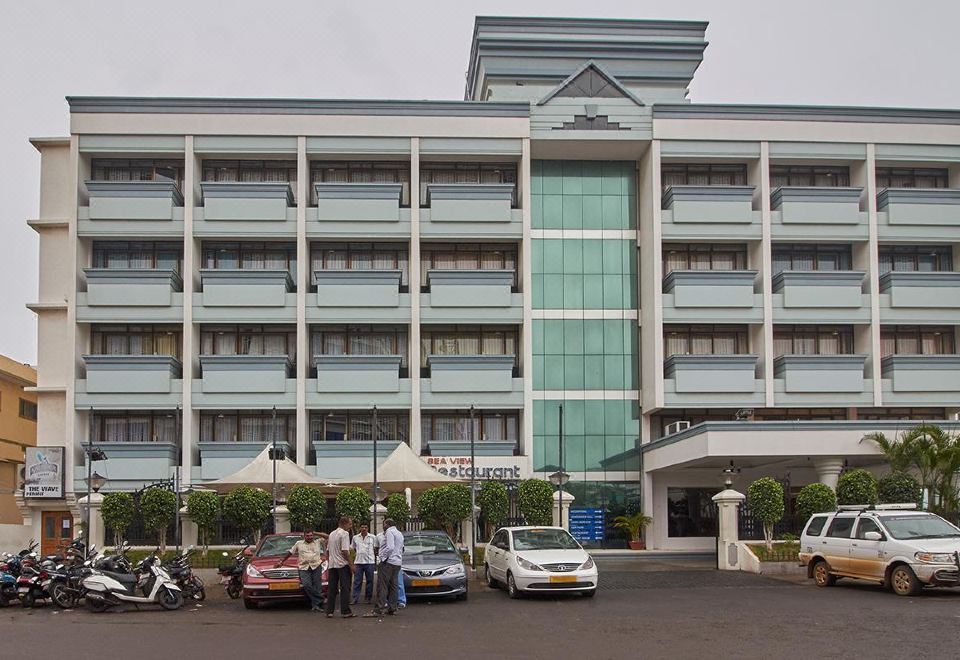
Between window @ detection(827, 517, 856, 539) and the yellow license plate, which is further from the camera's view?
window @ detection(827, 517, 856, 539)

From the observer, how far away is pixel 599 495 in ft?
145

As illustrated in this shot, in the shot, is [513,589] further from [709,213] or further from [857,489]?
[709,213]

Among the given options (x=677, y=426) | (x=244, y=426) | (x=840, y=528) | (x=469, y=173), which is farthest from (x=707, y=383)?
(x=840, y=528)

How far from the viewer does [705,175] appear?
45.8m

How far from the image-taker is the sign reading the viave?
41375 millimetres

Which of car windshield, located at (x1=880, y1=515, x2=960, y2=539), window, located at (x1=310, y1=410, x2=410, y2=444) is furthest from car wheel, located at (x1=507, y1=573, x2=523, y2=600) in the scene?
window, located at (x1=310, y1=410, x2=410, y2=444)

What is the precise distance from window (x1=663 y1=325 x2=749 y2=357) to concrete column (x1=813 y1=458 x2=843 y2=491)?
24.9 feet

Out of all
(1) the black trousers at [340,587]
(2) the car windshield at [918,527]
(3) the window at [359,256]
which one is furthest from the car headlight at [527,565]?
(3) the window at [359,256]

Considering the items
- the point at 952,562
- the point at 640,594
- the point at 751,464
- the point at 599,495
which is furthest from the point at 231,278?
the point at 952,562

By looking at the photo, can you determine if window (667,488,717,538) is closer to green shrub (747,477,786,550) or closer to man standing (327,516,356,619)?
green shrub (747,477,786,550)

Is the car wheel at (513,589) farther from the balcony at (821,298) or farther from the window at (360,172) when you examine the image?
the window at (360,172)

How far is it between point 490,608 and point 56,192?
29.8 m

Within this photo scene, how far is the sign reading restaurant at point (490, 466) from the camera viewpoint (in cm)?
4238

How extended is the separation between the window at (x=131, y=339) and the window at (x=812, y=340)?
22.9 meters
